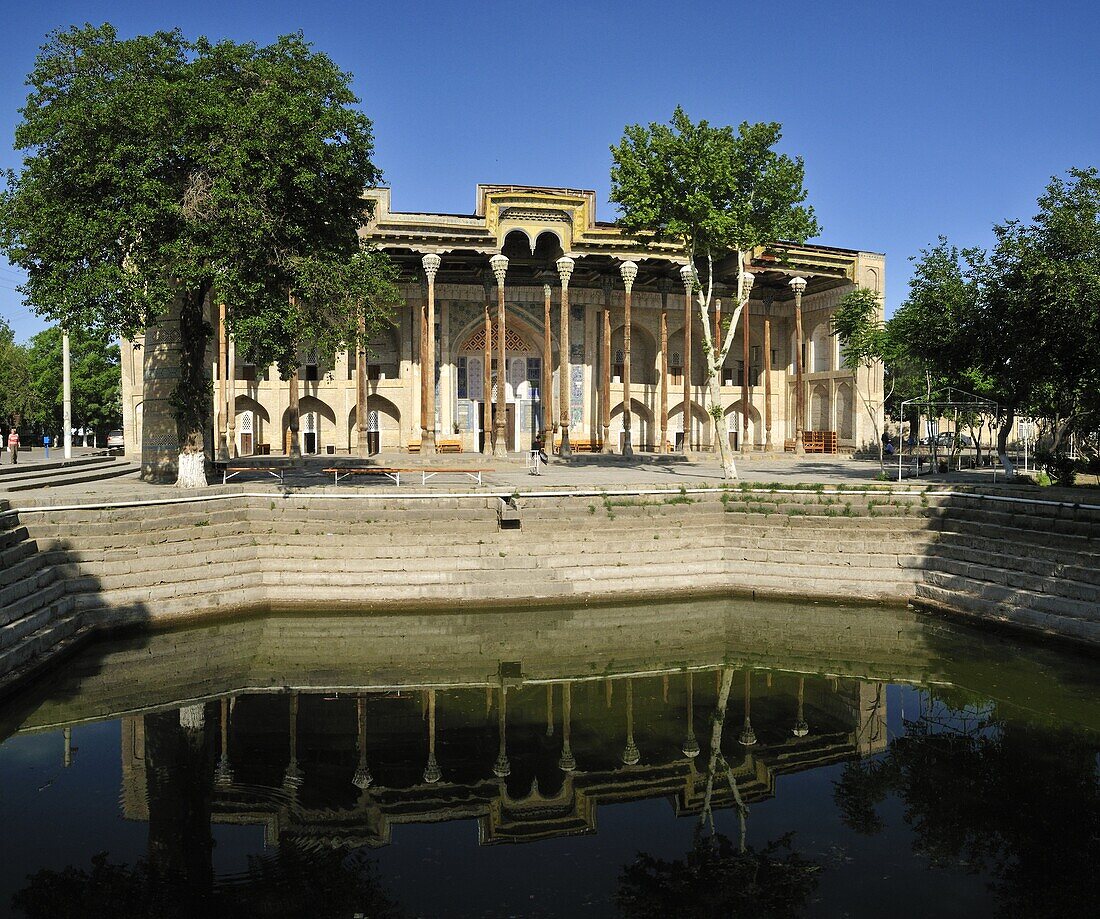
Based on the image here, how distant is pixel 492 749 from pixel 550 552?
26.5ft

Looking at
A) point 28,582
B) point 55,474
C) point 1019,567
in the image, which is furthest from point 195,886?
point 55,474

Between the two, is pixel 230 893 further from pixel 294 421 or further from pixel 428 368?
pixel 428 368

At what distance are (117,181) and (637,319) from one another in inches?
1121

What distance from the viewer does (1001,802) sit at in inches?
327

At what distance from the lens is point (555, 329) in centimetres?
4009

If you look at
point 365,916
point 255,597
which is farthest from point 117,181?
point 365,916

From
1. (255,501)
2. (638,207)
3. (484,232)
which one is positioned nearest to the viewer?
(255,501)

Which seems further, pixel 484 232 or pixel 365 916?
pixel 484 232

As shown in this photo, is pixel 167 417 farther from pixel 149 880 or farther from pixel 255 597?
pixel 149 880

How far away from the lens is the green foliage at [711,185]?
22.1m

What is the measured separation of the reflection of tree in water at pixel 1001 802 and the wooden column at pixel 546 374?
85.1ft

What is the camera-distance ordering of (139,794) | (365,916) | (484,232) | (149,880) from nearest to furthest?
(365,916), (149,880), (139,794), (484,232)

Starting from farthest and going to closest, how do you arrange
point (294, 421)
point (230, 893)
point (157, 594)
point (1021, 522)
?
point (294, 421) → point (1021, 522) → point (157, 594) → point (230, 893)

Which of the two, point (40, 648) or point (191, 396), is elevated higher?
point (191, 396)
